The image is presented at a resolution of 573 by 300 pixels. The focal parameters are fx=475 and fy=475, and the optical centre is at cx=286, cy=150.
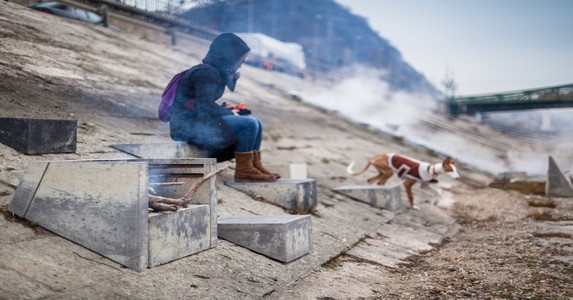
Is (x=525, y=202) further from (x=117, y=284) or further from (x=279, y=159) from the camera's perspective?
(x=117, y=284)

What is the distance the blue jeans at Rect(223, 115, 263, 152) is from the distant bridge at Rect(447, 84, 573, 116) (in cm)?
2509

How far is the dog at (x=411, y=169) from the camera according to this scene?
783cm

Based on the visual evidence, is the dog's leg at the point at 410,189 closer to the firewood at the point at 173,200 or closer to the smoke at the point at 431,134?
the firewood at the point at 173,200

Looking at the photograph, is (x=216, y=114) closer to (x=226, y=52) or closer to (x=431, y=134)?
(x=226, y=52)

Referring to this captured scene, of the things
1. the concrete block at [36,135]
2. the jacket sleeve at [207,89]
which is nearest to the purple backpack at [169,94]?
the jacket sleeve at [207,89]

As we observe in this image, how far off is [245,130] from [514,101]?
30155mm

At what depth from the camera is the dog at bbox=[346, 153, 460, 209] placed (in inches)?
308

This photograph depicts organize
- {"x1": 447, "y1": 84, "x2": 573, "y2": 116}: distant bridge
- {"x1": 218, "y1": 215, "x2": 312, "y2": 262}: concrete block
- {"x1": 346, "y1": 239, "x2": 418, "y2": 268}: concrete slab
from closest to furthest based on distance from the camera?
{"x1": 218, "y1": 215, "x2": 312, "y2": 262}: concrete block → {"x1": 346, "y1": 239, "x2": 418, "y2": 268}: concrete slab → {"x1": 447, "y1": 84, "x2": 573, "y2": 116}: distant bridge

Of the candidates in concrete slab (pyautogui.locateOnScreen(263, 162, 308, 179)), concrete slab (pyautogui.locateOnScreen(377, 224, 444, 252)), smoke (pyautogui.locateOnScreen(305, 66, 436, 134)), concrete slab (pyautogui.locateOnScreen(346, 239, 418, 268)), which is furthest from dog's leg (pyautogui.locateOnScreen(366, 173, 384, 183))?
smoke (pyautogui.locateOnScreen(305, 66, 436, 134))

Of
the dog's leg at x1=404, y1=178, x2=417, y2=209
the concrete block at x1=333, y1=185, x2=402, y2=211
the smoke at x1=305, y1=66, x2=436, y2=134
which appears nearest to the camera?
Result: the concrete block at x1=333, y1=185, x2=402, y2=211

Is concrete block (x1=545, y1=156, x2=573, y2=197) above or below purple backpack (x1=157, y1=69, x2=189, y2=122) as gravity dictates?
below

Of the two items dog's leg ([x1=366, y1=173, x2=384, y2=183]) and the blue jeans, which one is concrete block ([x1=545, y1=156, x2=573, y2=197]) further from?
the blue jeans

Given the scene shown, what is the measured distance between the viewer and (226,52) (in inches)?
199

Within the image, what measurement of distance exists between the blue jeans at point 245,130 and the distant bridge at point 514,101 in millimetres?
25087
